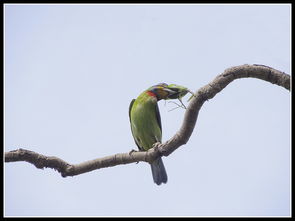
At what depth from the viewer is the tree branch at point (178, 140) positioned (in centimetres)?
309

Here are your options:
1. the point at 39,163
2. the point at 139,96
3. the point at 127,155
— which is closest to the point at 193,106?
the point at 127,155

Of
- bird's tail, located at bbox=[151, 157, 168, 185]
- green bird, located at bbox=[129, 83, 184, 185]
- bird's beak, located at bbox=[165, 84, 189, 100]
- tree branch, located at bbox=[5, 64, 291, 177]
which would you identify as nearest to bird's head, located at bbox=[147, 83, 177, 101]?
green bird, located at bbox=[129, 83, 184, 185]

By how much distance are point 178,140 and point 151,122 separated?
2171mm

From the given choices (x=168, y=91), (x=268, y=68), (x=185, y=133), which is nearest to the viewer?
(x=268, y=68)

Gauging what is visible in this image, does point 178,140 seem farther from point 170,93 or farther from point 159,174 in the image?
point 159,174

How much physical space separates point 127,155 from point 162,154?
0.45 metres

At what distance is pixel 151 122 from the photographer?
5.61 m

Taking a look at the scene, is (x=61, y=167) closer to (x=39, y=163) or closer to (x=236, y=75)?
(x=39, y=163)

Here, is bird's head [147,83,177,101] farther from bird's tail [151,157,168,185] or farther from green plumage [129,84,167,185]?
bird's tail [151,157,168,185]

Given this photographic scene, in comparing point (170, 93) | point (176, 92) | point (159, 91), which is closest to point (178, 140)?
point (176, 92)

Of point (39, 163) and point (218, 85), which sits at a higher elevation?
point (218, 85)

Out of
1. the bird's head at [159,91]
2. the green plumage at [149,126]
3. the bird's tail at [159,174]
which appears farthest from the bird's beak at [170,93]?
the bird's tail at [159,174]

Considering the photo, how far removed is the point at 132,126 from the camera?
232 inches

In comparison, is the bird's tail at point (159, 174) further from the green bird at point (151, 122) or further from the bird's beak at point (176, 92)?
the bird's beak at point (176, 92)
